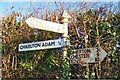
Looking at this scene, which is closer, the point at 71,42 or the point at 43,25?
the point at 43,25

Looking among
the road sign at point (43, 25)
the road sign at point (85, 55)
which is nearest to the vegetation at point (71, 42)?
the road sign at point (85, 55)

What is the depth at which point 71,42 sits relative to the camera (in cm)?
462

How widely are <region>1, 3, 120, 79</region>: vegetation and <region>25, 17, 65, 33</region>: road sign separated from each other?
0.31 meters

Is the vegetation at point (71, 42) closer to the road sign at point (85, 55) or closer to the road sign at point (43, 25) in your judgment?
A: the road sign at point (85, 55)

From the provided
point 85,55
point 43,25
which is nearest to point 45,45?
point 43,25

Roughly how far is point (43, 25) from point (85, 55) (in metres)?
0.73

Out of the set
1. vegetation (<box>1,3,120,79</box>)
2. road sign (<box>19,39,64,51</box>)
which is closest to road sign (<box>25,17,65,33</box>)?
road sign (<box>19,39,64,51</box>)

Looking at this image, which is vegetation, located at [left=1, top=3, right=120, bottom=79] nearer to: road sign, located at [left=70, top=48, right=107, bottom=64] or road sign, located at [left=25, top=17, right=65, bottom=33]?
road sign, located at [left=70, top=48, right=107, bottom=64]

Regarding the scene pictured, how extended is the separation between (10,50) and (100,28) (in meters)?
1.81

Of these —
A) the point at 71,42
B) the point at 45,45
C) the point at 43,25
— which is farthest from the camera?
the point at 71,42

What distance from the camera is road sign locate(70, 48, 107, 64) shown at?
13.9ft

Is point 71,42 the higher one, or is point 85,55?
point 71,42

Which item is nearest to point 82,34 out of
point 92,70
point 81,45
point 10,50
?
point 81,45

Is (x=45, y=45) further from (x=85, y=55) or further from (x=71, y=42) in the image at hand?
(x=85, y=55)
